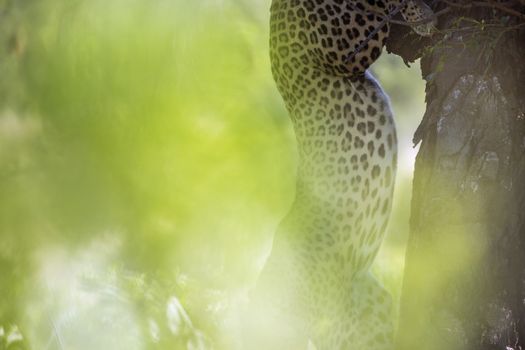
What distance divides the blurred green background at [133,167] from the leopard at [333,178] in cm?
68

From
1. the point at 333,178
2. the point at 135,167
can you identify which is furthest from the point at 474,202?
the point at 135,167

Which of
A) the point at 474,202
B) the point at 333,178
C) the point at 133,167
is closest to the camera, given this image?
the point at 474,202

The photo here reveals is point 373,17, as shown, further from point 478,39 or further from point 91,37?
point 91,37

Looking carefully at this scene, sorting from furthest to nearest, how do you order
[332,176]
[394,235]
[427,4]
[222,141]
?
1. [222,141]
2. [394,235]
3. [332,176]
4. [427,4]

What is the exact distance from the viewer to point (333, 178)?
2.16 meters

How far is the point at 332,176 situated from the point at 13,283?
152 centimetres

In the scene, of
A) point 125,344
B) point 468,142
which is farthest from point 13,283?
point 468,142

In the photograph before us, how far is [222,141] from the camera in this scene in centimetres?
300

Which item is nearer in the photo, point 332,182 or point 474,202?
point 474,202

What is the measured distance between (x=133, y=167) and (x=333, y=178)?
3.61 feet

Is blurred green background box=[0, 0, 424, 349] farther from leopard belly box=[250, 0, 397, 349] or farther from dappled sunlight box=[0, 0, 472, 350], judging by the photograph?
leopard belly box=[250, 0, 397, 349]

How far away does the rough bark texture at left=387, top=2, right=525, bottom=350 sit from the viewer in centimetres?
175

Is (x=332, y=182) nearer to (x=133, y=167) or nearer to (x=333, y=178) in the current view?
(x=333, y=178)

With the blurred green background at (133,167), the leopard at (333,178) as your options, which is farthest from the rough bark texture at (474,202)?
the blurred green background at (133,167)
